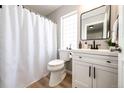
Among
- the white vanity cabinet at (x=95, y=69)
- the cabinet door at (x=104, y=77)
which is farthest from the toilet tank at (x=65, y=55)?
the cabinet door at (x=104, y=77)

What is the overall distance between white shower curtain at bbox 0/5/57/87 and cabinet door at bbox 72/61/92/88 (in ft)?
3.50

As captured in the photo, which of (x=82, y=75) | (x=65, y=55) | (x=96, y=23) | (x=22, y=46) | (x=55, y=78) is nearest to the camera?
(x=82, y=75)

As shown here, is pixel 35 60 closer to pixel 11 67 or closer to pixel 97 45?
pixel 11 67

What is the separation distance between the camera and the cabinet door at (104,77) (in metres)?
1.24

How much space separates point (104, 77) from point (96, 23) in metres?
1.29

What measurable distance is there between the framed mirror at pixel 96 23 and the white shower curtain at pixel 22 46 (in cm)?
110

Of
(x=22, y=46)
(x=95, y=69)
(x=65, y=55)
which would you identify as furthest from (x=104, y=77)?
(x=22, y=46)

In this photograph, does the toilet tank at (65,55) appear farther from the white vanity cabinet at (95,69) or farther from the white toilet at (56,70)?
the white vanity cabinet at (95,69)

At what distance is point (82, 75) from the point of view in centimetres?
167

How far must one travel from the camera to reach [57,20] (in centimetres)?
343

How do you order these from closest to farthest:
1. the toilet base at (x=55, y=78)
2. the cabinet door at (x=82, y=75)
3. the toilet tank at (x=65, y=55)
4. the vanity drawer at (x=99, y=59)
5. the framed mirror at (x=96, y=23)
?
the vanity drawer at (x=99, y=59)
the cabinet door at (x=82, y=75)
the framed mirror at (x=96, y=23)
the toilet base at (x=55, y=78)
the toilet tank at (x=65, y=55)

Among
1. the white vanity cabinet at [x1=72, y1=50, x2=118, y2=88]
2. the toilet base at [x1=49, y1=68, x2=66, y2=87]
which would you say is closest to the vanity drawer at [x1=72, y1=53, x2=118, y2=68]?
the white vanity cabinet at [x1=72, y1=50, x2=118, y2=88]

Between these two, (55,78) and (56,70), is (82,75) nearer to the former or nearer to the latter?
(56,70)

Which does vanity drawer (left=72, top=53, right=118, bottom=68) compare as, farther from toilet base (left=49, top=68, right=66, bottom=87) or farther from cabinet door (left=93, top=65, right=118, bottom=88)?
toilet base (left=49, top=68, right=66, bottom=87)
